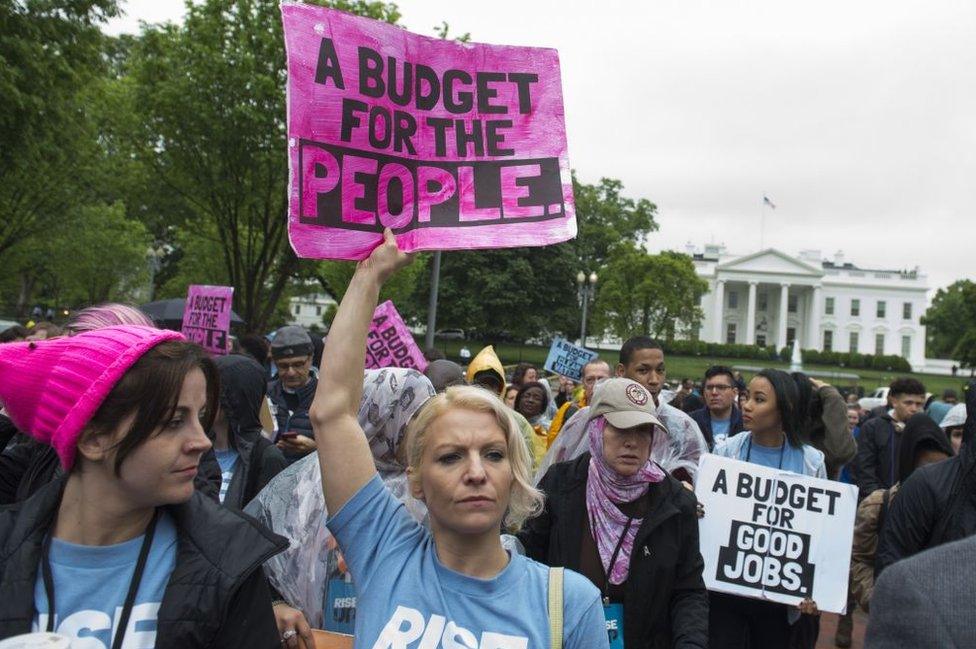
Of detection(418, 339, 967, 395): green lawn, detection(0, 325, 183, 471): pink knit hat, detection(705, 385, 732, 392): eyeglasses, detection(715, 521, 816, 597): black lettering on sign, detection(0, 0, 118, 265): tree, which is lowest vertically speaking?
detection(418, 339, 967, 395): green lawn

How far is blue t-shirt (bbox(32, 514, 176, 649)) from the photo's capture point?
1.91 m

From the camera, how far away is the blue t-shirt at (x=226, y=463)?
3.81 metres

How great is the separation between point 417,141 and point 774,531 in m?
2.87

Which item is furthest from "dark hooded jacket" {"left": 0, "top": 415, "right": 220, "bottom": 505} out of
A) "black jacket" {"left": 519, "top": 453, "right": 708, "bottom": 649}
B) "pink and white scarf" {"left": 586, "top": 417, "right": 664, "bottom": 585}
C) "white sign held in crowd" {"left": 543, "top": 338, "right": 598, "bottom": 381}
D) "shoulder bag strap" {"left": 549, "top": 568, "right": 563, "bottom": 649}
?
"white sign held in crowd" {"left": 543, "top": 338, "right": 598, "bottom": 381}

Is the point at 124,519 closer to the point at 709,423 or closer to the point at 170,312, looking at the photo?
the point at 709,423

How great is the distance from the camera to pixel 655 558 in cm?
334

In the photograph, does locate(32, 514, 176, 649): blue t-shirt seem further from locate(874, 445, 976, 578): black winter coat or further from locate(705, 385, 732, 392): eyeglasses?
locate(705, 385, 732, 392): eyeglasses

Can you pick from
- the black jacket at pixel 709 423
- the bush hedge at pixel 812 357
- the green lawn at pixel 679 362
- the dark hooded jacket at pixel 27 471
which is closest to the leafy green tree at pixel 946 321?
the bush hedge at pixel 812 357

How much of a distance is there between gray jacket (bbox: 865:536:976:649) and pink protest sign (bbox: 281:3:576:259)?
1.82 m

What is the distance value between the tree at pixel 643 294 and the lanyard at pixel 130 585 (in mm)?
55082

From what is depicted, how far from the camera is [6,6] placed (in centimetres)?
1162

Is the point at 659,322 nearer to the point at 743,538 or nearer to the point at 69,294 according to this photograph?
the point at 69,294

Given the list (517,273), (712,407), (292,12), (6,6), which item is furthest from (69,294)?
(292,12)

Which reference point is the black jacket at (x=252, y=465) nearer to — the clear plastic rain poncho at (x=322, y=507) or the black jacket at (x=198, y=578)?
the clear plastic rain poncho at (x=322, y=507)
